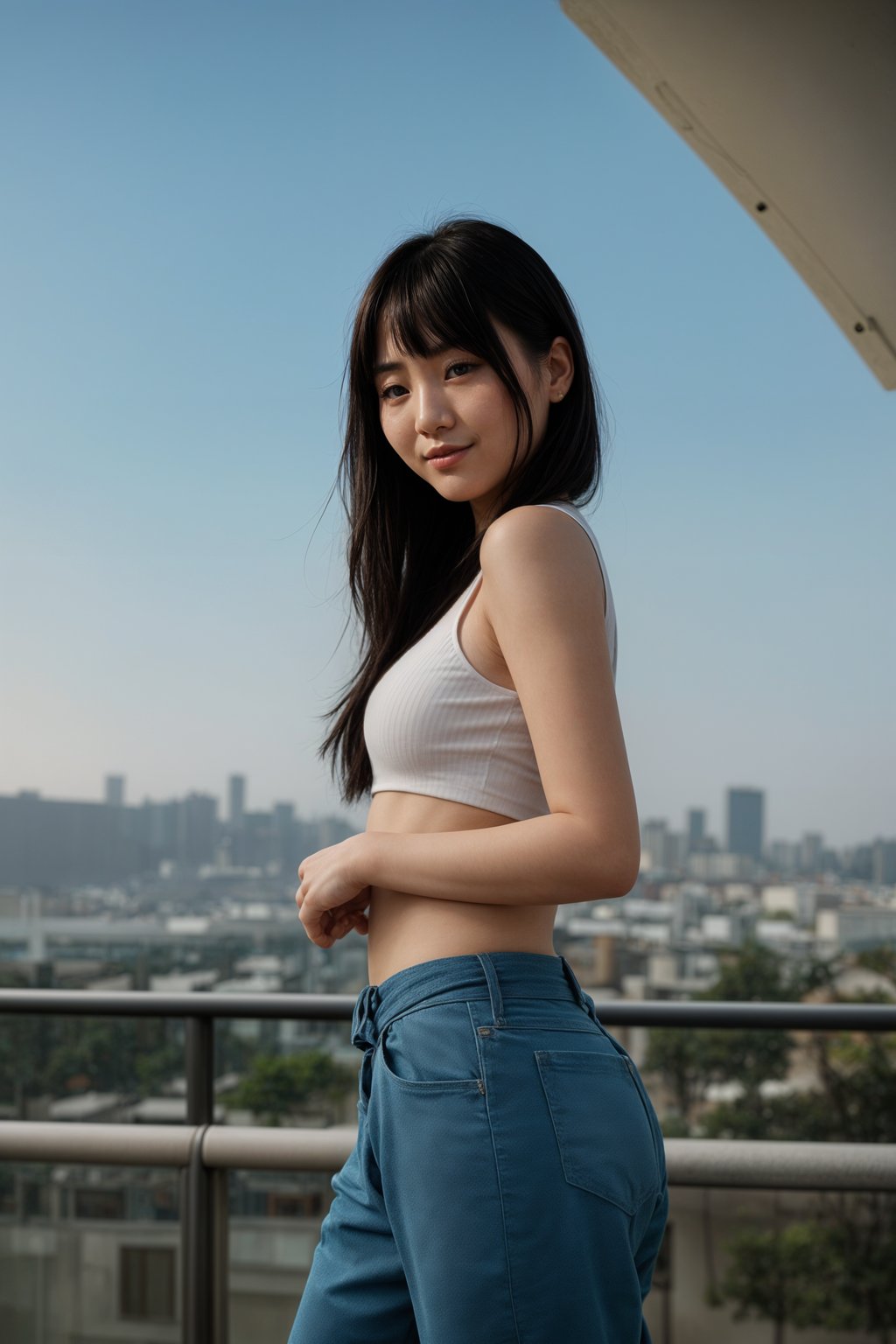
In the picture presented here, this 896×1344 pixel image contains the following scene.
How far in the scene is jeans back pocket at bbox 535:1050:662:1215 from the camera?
0.83 m

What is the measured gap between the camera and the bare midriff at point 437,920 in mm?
923

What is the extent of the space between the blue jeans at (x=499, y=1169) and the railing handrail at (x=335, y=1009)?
75 centimetres

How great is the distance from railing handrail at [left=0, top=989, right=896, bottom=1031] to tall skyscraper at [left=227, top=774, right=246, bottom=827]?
2601 cm

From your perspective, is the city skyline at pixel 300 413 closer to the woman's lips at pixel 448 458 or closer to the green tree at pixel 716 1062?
the green tree at pixel 716 1062

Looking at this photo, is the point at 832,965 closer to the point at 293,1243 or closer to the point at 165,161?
the point at 293,1243

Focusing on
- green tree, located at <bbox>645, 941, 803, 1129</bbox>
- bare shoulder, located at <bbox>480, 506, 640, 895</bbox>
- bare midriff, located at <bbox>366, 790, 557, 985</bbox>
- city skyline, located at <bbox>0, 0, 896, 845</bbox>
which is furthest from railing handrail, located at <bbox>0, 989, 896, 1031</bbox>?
city skyline, located at <bbox>0, 0, 896, 845</bbox>

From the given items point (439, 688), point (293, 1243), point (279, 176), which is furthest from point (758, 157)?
point (279, 176)

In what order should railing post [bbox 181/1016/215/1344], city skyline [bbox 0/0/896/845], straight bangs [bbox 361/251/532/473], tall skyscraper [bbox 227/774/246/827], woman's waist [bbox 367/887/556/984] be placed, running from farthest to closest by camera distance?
tall skyscraper [bbox 227/774/246/827] < city skyline [bbox 0/0/896/845] < railing post [bbox 181/1016/215/1344] < straight bangs [bbox 361/251/532/473] < woman's waist [bbox 367/887/556/984]

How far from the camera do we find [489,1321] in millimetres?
812

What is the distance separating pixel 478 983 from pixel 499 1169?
135 millimetres

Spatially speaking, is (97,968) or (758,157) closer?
(758,157)

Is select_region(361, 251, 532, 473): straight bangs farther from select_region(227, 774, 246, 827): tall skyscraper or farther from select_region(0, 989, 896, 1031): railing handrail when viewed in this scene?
select_region(227, 774, 246, 827): tall skyscraper

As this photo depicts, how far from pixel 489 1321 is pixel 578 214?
28.7m

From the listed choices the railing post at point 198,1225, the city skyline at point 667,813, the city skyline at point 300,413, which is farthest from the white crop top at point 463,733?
the city skyline at point 300,413
